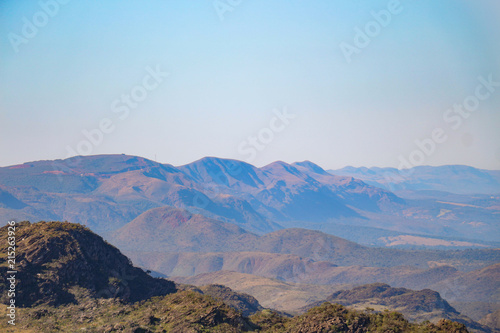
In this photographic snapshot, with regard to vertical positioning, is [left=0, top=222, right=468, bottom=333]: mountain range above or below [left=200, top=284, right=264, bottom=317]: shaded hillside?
above

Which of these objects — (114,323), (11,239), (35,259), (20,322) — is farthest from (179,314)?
(11,239)

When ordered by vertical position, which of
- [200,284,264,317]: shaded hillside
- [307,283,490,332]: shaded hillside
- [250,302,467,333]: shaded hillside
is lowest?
[307,283,490,332]: shaded hillside

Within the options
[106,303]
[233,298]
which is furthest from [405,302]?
[106,303]

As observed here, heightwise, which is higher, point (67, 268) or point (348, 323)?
point (67, 268)

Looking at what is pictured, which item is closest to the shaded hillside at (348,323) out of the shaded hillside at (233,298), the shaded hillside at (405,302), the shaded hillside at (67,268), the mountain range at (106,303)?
the mountain range at (106,303)

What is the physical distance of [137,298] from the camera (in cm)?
6894

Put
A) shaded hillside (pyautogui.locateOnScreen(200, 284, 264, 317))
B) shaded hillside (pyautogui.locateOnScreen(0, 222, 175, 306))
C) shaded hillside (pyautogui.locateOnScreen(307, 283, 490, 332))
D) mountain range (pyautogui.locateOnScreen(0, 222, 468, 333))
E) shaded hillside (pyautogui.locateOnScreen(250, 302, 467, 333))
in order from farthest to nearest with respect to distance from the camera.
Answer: shaded hillside (pyautogui.locateOnScreen(307, 283, 490, 332)), shaded hillside (pyautogui.locateOnScreen(200, 284, 264, 317)), shaded hillside (pyautogui.locateOnScreen(0, 222, 175, 306)), mountain range (pyautogui.locateOnScreen(0, 222, 468, 333)), shaded hillside (pyautogui.locateOnScreen(250, 302, 467, 333))

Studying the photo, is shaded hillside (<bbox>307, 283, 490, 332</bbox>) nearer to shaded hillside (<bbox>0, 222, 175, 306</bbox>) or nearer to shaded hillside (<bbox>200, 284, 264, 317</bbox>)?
shaded hillside (<bbox>200, 284, 264, 317</bbox>)

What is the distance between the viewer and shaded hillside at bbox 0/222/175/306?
2357 inches

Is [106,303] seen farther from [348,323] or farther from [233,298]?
[233,298]

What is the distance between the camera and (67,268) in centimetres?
6384

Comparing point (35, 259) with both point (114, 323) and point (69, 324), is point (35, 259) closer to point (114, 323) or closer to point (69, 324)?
point (69, 324)

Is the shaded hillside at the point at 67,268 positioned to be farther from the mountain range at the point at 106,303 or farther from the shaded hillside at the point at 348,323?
the shaded hillside at the point at 348,323

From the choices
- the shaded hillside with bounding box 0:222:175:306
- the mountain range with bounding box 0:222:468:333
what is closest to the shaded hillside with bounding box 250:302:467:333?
the mountain range with bounding box 0:222:468:333
